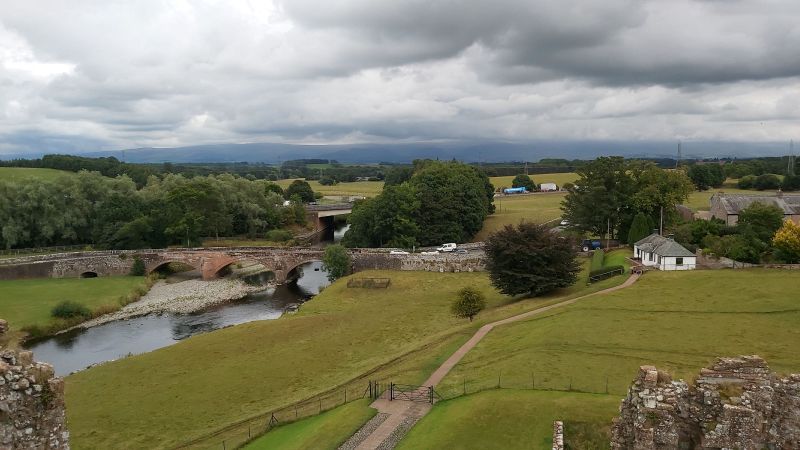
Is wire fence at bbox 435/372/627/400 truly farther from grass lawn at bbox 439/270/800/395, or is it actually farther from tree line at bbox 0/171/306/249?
tree line at bbox 0/171/306/249

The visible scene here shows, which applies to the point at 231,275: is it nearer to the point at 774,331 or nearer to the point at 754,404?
the point at 774,331

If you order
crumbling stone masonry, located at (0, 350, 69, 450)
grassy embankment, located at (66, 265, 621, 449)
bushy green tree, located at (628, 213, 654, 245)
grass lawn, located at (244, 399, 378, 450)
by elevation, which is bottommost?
grassy embankment, located at (66, 265, 621, 449)

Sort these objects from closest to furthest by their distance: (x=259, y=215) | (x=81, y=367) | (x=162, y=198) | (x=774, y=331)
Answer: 1. (x=774, y=331)
2. (x=81, y=367)
3. (x=162, y=198)
4. (x=259, y=215)

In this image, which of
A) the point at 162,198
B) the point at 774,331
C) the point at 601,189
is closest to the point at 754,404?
the point at 774,331

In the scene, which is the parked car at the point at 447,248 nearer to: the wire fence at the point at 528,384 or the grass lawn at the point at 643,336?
the grass lawn at the point at 643,336

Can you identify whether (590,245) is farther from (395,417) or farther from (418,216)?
(395,417)

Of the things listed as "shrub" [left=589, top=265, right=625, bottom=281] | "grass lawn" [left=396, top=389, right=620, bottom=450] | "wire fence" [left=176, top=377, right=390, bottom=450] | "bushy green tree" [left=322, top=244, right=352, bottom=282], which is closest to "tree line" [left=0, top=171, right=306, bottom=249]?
"bushy green tree" [left=322, top=244, right=352, bottom=282]
